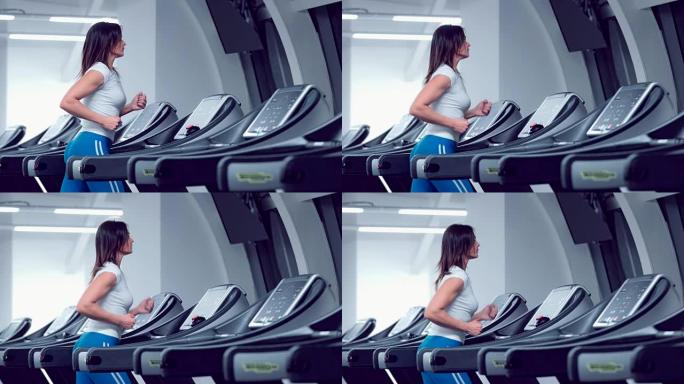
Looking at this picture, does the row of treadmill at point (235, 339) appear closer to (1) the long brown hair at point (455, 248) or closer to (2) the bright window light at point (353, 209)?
(2) the bright window light at point (353, 209)

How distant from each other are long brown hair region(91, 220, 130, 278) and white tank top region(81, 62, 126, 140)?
340mm

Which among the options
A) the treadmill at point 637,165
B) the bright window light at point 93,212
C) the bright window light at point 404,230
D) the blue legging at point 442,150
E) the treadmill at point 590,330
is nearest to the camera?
the treadmill at point 637,165

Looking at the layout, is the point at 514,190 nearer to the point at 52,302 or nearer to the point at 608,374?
the point at 608,374

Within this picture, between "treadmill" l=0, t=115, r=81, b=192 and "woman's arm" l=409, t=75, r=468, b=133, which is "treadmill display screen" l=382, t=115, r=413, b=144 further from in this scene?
"treadmill" l=0, t=115, r=81, b=192

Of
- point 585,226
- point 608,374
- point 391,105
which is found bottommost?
point 608,374

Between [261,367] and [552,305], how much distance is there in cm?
101

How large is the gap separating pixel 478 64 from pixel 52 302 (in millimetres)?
1906

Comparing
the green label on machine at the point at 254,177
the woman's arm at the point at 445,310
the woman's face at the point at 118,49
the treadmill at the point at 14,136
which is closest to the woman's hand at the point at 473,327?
the woman's arm at the point at 445,310

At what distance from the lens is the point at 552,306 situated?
5129 mm

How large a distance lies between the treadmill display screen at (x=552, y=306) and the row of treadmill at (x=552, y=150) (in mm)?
356

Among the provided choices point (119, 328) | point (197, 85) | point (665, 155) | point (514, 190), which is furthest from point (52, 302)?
point (665, 155)

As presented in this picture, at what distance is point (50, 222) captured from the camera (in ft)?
19.6

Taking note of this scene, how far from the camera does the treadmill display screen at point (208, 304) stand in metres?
5.42

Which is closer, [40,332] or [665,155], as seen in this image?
[665,155]
